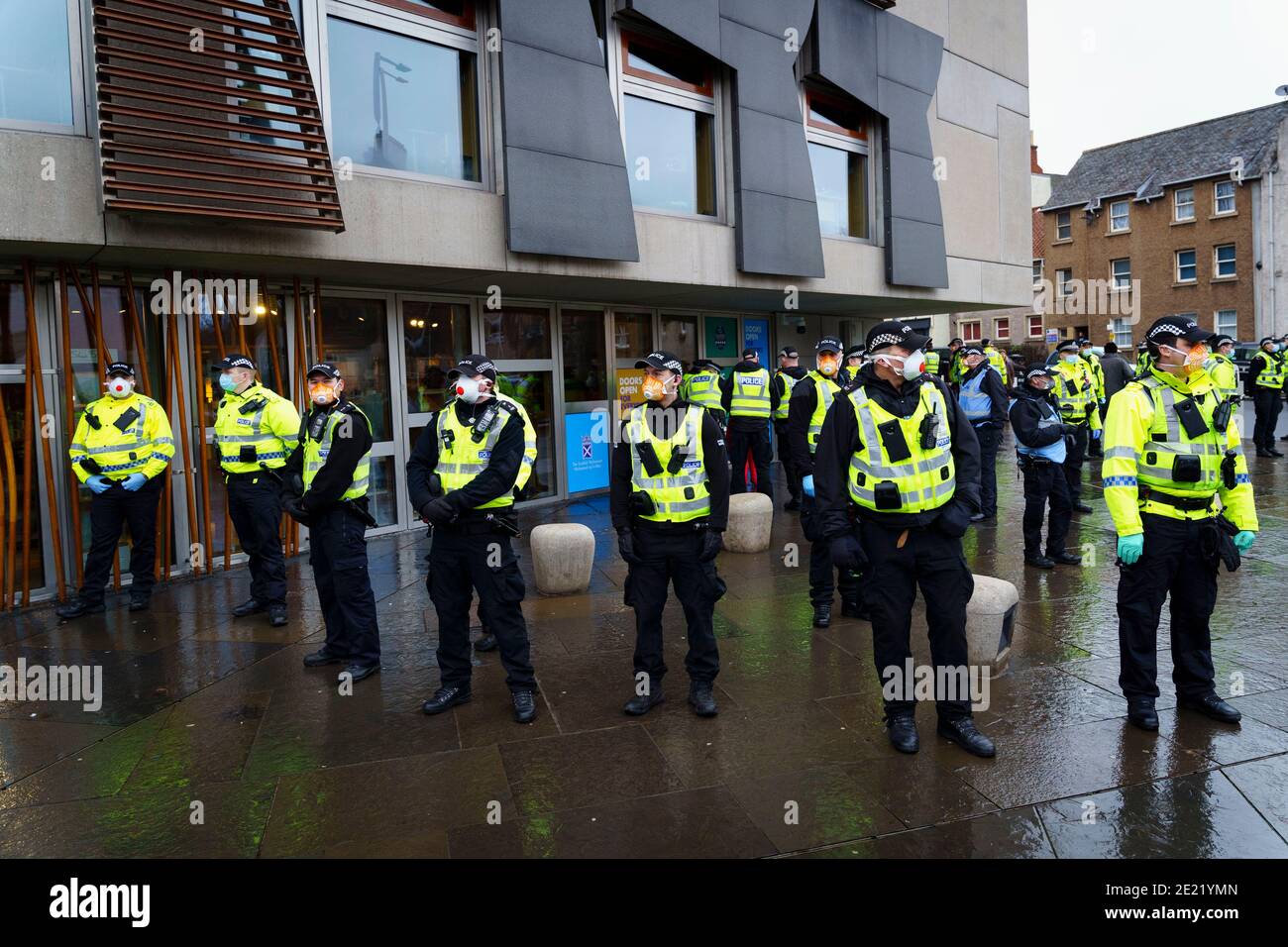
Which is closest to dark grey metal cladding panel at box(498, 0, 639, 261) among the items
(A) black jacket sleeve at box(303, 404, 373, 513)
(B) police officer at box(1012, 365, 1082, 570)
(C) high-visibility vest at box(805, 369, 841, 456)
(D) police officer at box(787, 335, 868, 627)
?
(D) police officer at box(787, 335, 868, 627)

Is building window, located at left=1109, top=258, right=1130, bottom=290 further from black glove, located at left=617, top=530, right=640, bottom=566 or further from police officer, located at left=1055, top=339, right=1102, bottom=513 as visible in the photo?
black glove, located at left=617, top=530, right=640, bottom=566

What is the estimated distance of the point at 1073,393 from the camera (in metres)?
10.0

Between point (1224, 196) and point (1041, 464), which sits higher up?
point (1224, 196)

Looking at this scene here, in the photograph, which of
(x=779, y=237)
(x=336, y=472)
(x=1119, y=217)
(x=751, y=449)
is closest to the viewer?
(x=336, y=472)

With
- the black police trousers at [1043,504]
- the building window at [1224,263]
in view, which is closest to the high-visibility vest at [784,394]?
the black police trousers at [1043,504]

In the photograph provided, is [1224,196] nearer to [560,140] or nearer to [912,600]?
[560,140]

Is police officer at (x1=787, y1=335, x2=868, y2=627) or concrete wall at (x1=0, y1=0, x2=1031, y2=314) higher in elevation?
concrete wall at (x1=0, y1=0, x2=1031, y2=314)

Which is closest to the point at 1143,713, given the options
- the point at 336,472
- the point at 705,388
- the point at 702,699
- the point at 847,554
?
the point at 847,554

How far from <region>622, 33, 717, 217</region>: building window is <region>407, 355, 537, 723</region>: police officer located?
7086 mm

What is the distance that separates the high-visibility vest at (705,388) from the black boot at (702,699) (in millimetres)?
6140

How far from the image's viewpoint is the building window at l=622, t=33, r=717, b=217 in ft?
38.1

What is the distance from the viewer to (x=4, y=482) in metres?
7.70

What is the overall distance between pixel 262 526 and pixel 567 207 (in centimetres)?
495

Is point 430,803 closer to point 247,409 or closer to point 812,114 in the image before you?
point 247,409
